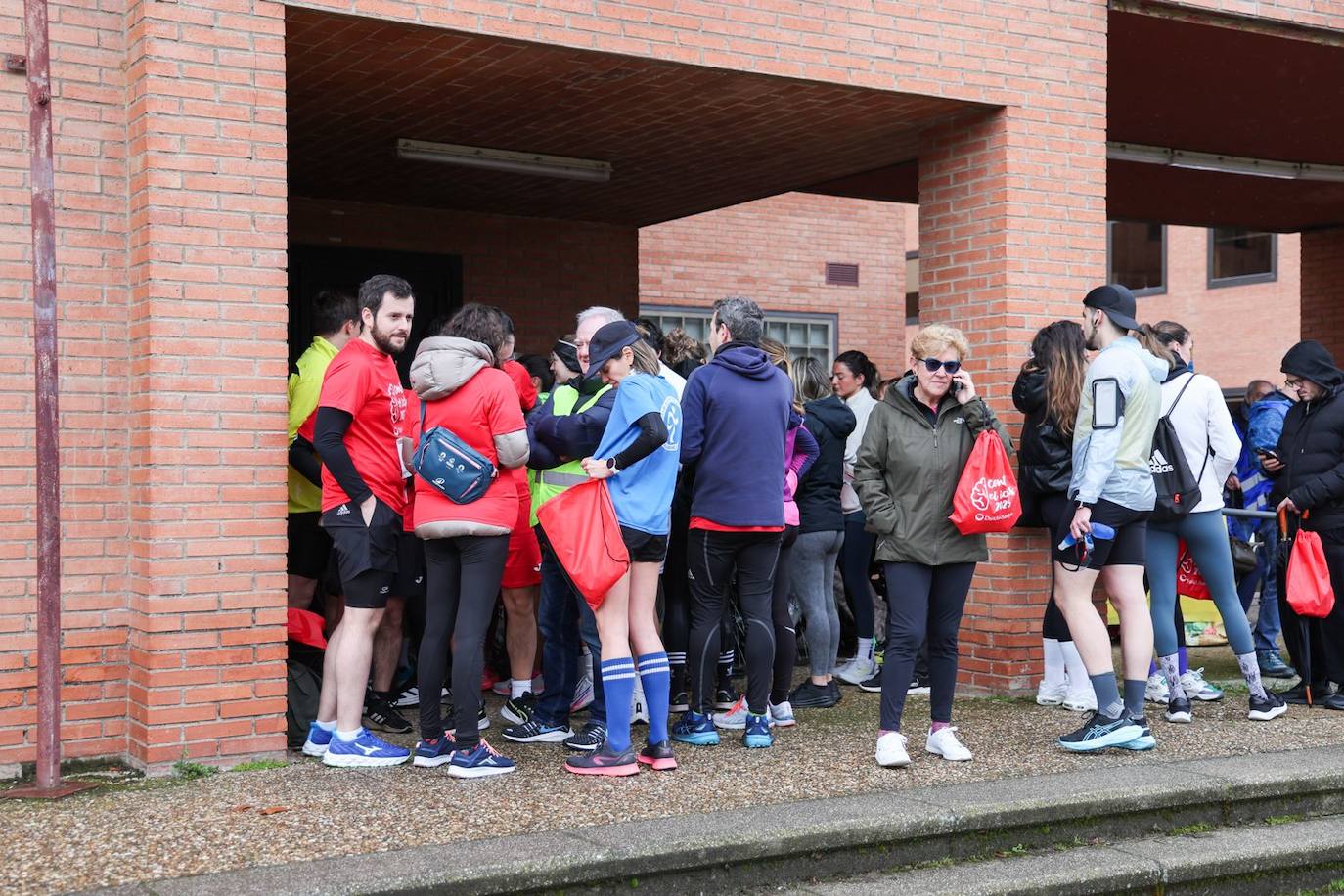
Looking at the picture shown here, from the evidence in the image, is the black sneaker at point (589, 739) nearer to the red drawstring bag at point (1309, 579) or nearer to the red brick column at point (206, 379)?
the red brick column at point (206, 379)

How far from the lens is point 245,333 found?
6.07m

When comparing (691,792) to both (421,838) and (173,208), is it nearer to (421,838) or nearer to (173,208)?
(421,838)

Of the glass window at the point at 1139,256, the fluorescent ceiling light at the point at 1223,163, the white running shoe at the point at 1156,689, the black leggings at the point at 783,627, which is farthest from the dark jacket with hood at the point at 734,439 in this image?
the glass window at the point at 1139,256

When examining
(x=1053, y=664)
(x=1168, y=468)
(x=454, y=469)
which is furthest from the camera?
(x=1053, y=664)

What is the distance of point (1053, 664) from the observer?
7.66 metres

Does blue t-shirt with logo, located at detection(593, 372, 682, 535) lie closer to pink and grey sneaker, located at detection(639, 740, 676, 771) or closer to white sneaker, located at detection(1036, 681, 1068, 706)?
pink and grey sneaker, located at detection(639, 740, 676, 771)

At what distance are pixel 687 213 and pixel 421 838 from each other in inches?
305

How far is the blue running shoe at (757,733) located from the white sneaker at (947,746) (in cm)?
73

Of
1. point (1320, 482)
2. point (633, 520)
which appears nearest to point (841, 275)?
point (1320, 482)

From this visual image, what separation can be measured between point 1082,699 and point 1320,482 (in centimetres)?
176

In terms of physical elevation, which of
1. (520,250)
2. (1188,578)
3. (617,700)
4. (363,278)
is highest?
(520,250)

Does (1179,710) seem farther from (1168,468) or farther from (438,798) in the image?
(438,798)

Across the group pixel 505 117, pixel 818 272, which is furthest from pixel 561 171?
pixel 818 272

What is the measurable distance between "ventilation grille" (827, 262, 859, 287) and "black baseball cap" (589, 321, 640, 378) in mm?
10901
